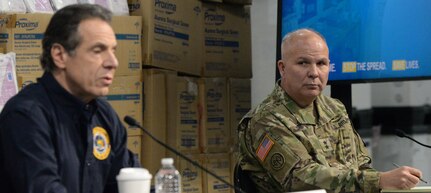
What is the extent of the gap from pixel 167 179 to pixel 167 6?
7.34 ft

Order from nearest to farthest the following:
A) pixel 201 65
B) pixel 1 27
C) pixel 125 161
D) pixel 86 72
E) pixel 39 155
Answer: pixel 39 155 → pixel 86 72 → pixel 125 161 → pixel 1 27 → pixel 201 65

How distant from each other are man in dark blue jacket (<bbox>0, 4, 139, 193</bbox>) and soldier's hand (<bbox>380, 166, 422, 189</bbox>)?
38.2 inches

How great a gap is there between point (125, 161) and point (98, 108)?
0.17 meters

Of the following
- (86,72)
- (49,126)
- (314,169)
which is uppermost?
(86,72)

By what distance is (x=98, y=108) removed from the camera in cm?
229

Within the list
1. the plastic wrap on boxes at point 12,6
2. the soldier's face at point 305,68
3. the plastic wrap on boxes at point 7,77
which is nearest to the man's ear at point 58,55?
the soldier's face at point 305,68

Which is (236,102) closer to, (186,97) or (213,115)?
(213,115)

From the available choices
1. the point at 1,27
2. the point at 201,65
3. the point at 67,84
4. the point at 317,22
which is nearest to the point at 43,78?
the point at 67,84

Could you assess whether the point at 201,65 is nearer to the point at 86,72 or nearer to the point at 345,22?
the point at 345,22

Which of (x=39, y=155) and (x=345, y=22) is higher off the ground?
(x=345, y=22)

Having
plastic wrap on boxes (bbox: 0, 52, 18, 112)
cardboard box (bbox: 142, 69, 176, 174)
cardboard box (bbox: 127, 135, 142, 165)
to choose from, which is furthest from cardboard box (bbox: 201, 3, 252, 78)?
plastic wrap on boxes (bbox: 0, 52, 18, 112)

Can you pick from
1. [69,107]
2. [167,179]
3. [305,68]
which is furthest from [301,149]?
[69,107]

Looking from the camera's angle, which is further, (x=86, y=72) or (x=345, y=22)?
(x=345, y=22)

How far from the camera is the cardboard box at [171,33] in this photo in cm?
422
